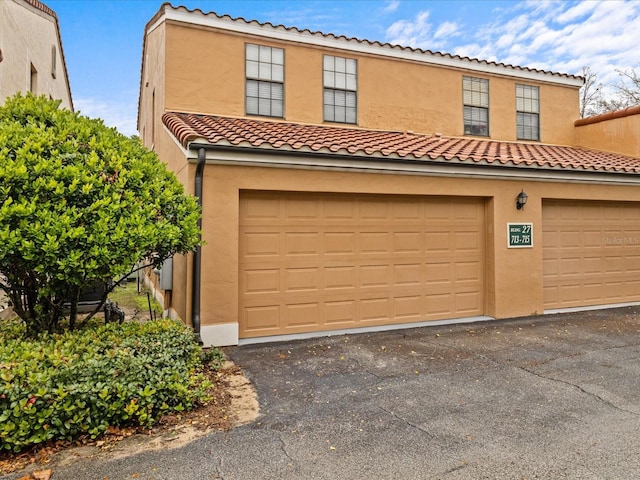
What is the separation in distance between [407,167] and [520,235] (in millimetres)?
2743

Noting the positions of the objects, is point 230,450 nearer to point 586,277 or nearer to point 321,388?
point 321,388

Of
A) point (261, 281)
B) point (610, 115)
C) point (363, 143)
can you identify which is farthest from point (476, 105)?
point (261, 281)

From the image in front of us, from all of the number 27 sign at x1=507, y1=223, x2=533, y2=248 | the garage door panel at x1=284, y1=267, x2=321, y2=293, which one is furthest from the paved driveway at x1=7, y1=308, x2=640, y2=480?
the number 27 sign at x1=507, y1=223, x2=533, y2=248

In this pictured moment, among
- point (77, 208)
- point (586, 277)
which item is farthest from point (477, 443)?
point (586, 277)

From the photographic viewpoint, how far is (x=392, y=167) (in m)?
7.04

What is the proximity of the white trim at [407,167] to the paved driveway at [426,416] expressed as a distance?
2.73 meters

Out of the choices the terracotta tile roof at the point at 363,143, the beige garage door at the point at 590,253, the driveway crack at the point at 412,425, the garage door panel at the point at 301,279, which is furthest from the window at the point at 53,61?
the driveway crack at the point at 412,425

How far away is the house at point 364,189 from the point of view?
20.9ft

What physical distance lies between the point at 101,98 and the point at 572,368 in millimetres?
25441

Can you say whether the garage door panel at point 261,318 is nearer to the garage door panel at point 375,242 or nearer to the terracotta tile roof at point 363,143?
the garage door panel at point 375,242

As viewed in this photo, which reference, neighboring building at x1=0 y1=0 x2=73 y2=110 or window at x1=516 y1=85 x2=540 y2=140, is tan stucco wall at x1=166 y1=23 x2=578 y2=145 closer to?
window at x1=516 y1=85 x2=540 y2=140

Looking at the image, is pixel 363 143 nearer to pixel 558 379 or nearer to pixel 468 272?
pixel 468 272

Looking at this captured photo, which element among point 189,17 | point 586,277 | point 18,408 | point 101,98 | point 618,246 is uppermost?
point 101,98

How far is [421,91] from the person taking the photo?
10391 millimetres
